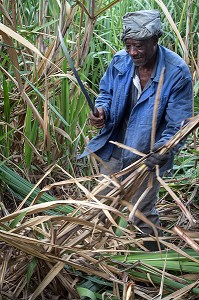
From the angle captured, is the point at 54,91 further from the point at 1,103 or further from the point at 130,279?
the point at 130,279

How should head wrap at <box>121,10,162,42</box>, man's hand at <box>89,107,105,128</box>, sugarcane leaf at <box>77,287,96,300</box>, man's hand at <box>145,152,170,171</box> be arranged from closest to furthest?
man's hand at <box>145,152,170,171</box> < sugarcane leaf at <box>77,287,96,300</box> < head wrap at <box>121,10,162,42</box> < man's hand at <box>89,107,105,128</box>

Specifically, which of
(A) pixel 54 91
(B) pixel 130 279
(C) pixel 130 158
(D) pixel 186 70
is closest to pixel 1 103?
(A) pixel 54 91

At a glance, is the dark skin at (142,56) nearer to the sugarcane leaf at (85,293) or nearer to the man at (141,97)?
the man at (141,97)

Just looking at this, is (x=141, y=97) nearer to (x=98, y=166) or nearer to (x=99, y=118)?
(x=99, y=118)

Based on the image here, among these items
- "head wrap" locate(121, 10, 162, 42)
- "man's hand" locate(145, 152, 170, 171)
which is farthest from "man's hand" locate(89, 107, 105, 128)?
"man's hand" locate(145, 152, 170, 171)

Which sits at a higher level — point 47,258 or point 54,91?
point 54,91

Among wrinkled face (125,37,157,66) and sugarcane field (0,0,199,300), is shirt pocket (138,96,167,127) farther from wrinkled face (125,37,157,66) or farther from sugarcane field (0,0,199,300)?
wrinkled face (125,37,157,66)

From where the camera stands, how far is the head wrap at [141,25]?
259 centimetres

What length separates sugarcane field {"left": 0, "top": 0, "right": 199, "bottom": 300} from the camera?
6.80 feet

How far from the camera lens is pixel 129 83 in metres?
2.76

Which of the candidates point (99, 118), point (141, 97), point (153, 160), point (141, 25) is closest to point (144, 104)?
point (141, 97)

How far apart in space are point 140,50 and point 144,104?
0.23 metres

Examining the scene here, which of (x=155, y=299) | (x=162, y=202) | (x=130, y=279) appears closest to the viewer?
(x=155, y=299)

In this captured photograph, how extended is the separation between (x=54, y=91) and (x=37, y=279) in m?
1.08
